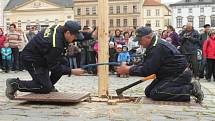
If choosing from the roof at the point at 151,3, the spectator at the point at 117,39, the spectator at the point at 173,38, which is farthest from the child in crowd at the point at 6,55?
the roof at the point at 151,3

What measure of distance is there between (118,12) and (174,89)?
118212mm

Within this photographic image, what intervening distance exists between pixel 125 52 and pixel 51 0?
117 meters

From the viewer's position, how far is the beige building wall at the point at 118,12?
12388 cm

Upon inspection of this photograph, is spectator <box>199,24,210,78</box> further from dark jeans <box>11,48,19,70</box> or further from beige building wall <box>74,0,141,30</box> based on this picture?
beige building wall <box>74,0,141,30</box>

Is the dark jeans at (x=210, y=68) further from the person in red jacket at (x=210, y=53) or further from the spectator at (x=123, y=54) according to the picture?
the spectator at (x=123, y=54)

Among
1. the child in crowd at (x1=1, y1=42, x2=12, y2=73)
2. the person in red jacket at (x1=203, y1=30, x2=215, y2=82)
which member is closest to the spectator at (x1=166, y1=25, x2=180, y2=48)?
the person in red jacket at (x1=203, y1=30, x2=215, y2=82)

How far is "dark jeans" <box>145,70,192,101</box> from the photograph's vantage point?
783 cm

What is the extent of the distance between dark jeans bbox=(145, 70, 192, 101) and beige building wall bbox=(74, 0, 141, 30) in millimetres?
116015

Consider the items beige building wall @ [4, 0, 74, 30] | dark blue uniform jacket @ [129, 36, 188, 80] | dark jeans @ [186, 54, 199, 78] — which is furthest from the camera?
beige building wall @ [4, 0, 74, 30]

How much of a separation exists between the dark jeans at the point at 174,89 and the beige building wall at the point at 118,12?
11601 centimetres

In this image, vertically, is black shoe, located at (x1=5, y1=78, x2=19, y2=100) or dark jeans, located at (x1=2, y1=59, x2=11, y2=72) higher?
black shoe, located at (x1=5, y1=78, x2=19, y2=100)

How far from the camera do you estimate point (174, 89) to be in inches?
308

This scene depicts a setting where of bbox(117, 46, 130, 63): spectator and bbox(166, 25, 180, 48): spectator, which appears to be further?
bbox(117, 46, 130, 63): spectator

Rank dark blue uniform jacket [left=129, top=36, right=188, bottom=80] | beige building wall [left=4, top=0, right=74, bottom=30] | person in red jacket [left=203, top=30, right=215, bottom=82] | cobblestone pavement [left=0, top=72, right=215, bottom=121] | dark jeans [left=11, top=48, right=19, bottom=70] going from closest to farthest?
cobblestone pavement [left=0, top=72, right=215, bottom=121]
dark blue uniform jacket [left=129, top=36, right=188, bottom=80]
person in red jacket [left=203, top=30, right=215, bottom=82]
dark jeans [left=11, top=48, right=19, bottom=70]
beige building wall [left=4, top=0, right=74, bottom=30]
